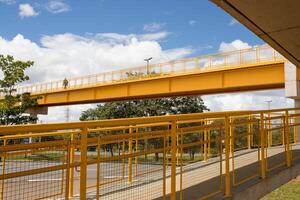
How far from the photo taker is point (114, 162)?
17.8 ft

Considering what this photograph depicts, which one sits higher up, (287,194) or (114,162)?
(114,162)

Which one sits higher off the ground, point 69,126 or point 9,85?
point 9,85

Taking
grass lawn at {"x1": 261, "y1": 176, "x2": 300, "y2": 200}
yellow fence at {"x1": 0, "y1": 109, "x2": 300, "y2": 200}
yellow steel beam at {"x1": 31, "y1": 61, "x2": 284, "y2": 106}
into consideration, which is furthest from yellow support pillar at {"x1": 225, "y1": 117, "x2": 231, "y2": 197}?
yellow steel beam at {"x1": 31, "y1": 61, "x2": 284, "y2": 106}

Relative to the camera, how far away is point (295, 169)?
9.35 m

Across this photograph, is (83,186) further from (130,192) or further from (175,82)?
(175,82)

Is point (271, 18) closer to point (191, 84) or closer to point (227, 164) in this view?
point (227, 164)

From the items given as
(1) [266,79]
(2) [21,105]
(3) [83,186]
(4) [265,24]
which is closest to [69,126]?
(3) [83,186]

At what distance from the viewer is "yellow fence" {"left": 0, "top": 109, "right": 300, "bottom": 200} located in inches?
168

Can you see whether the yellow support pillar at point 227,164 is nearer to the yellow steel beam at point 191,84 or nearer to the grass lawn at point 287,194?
the grass lawn at point 287,194

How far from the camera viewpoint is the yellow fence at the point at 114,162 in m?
4.28

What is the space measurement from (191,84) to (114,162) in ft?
77.2

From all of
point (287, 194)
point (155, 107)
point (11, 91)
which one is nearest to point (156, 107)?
point (155, 107)

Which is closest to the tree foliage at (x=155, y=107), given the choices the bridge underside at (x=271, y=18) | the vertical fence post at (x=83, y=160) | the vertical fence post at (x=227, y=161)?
the bridge underside at (x=271, y=18)

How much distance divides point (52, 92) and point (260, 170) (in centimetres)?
3858
